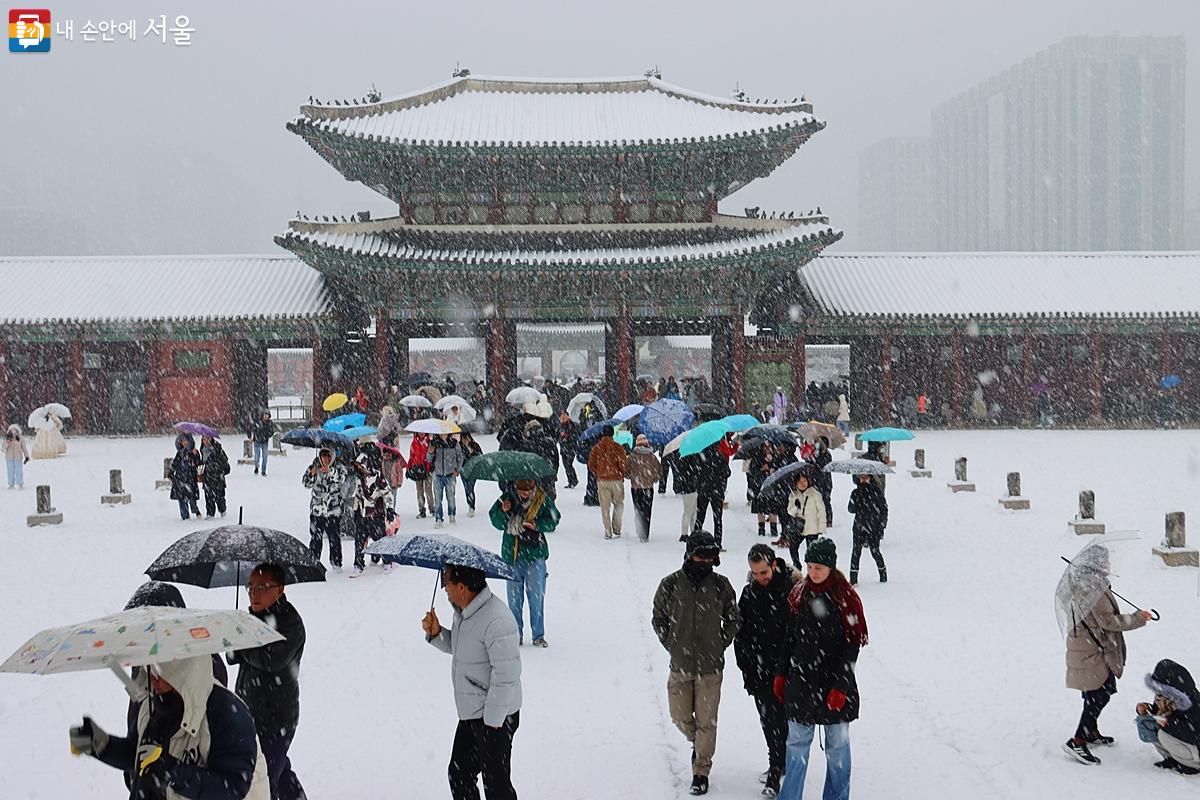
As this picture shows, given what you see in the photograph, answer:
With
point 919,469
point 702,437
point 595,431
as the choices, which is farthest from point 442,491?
point 919,469

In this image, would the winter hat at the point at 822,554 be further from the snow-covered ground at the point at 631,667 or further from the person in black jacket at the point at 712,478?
the person in black jacket at the point at 712,478

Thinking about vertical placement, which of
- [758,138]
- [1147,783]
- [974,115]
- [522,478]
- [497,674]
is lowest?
[1147,783]

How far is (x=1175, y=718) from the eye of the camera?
5.94 meters

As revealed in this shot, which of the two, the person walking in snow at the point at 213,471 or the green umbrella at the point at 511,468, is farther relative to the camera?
the person walking in snow at the point at 213,471

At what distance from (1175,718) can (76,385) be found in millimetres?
27535

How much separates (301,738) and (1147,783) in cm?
512

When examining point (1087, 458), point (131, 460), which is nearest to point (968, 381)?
point (1087, 458)

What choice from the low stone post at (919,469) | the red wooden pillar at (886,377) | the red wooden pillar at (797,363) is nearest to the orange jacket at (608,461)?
the low stone post at (919,469)

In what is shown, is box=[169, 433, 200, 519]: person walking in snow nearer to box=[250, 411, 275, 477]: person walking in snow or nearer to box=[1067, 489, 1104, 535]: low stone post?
box=[250, 411, 275, 477]: person walking in snow

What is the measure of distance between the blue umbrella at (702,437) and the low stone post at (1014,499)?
5.97 metres

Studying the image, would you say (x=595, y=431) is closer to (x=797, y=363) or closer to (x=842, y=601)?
(x=842, y=601)

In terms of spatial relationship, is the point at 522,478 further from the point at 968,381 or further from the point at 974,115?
the point at 974,115

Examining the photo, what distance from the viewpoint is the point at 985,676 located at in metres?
7.66

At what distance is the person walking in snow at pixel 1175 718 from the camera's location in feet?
19.3
